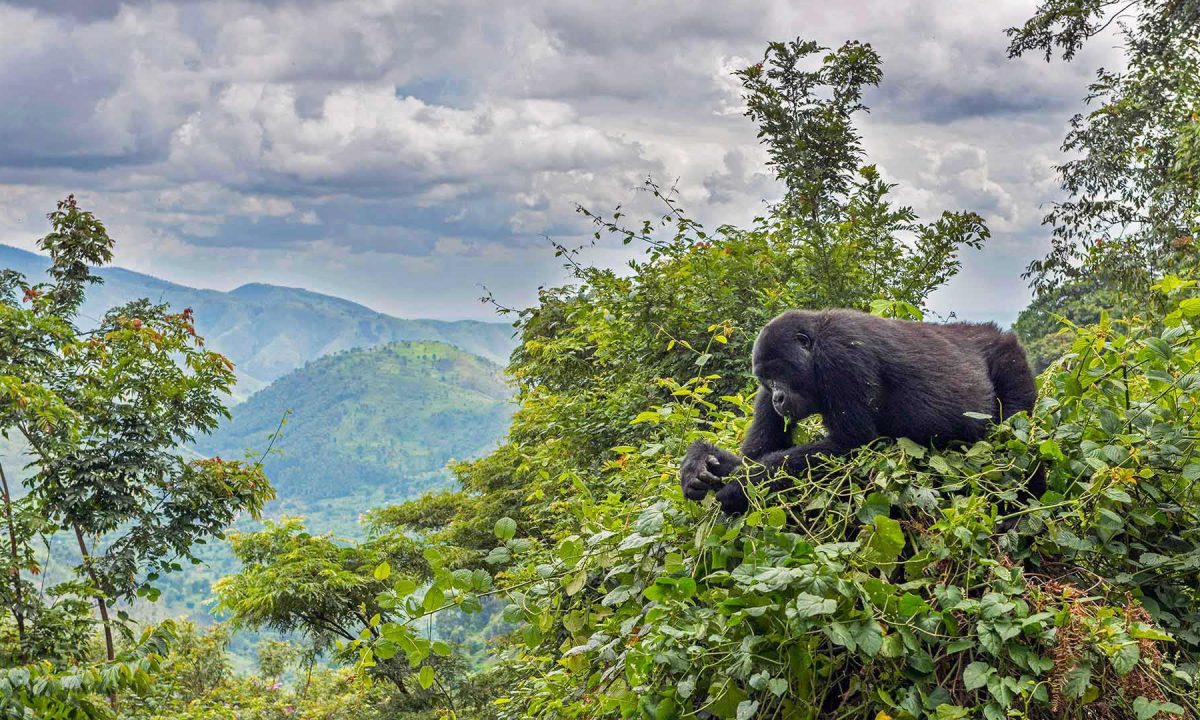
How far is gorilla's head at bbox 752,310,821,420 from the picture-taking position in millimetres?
4086

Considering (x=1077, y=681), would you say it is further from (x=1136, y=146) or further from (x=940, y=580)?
(x=1136, y=146)

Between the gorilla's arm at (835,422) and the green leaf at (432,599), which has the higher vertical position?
the gorilla's arm at (835,422)

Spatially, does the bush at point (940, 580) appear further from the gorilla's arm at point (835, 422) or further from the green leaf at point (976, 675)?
the gorilla's arm at point (835, 422)

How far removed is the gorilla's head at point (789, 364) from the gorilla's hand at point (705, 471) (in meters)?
0.65

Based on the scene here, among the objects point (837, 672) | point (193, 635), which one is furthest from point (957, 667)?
point (193, 635)

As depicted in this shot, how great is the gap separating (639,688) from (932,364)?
72.0 inches

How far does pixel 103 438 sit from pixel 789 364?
10.6 meters

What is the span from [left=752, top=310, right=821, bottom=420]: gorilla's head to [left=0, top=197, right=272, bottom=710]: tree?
9079mm

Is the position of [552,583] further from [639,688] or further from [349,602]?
[349,602]

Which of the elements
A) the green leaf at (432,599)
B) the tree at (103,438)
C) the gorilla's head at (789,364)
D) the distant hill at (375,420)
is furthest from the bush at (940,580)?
the distant hill at (375,420)

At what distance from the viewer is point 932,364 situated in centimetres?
401

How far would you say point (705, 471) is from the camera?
3363 mm

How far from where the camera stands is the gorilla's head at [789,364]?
409 cm

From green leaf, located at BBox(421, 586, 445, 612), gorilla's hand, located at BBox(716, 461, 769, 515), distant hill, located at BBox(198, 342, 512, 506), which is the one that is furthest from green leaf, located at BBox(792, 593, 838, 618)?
distant hill, located at BBox(198, 342, 512, 506)
